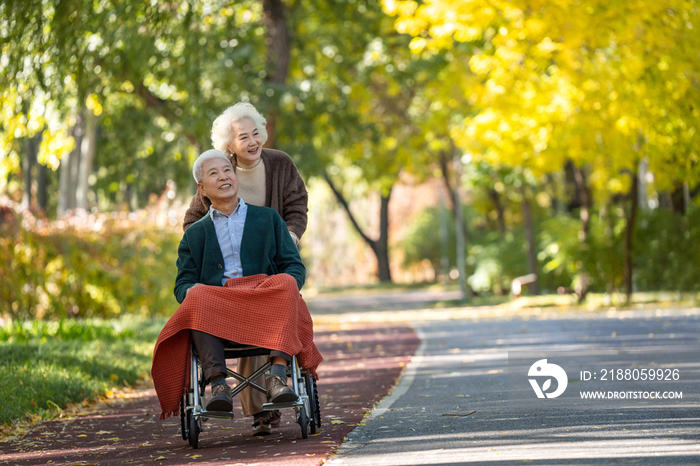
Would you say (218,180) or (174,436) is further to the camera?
(174,436)

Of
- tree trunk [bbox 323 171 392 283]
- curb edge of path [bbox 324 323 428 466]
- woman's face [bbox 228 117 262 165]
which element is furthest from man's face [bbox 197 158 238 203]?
tree trunk [bbox 323 171 392 283]

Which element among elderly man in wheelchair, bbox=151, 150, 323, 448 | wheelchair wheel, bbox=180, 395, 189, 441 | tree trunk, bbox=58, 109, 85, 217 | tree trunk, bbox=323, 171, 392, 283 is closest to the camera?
elderly man in wheelchair, bbox=151, 150, 323, 448

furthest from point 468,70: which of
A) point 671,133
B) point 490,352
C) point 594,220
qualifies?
point 490,352

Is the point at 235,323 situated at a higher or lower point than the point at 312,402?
higher

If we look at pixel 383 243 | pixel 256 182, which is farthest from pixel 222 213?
pixel 383 243

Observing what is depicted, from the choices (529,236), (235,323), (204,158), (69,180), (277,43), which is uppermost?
(277,43)

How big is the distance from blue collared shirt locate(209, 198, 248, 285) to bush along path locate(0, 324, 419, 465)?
1.09 m

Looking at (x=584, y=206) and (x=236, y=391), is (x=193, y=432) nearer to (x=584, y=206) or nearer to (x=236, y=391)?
(x=236, y=391)

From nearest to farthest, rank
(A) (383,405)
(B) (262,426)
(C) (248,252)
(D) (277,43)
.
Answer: (C) (248,252), (B) (262,426), (A) (383,405), (D) (277,43)

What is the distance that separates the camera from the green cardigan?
19.5 ft

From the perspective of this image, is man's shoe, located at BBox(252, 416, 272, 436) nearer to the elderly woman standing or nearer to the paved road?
the elderly woman standing

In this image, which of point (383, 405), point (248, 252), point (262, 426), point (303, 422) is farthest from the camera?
point (383, 405)

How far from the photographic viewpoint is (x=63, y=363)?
9.36 meters

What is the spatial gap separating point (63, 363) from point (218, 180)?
→ 4.24 meters
